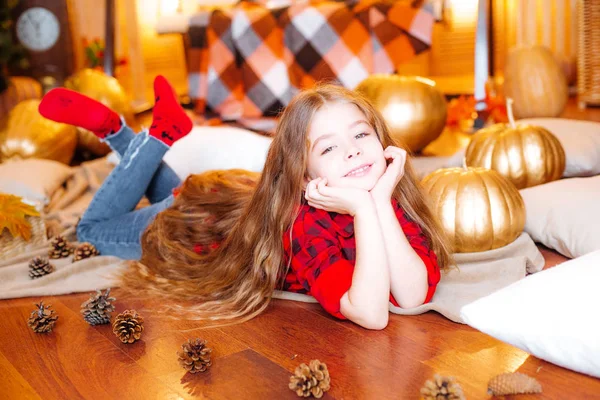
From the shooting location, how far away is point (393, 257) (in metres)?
1.25

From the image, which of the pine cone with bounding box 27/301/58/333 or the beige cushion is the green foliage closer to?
the beige cushion

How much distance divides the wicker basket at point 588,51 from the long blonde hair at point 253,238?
2.37 meters

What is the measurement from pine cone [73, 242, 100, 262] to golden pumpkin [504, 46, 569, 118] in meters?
1.82

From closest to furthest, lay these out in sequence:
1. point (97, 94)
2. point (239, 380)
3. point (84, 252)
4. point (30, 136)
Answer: point (239, 380) → point (84, 252) → point (30, 136) → point (97, 94)

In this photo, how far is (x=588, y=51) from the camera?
11.3 ft

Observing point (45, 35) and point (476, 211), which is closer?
point (476, 211)

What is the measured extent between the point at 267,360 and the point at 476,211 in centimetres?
67

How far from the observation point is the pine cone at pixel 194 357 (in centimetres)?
114

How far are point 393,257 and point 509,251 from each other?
47 centimetres

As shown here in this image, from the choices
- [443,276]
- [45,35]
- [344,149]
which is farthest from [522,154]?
[45,35]

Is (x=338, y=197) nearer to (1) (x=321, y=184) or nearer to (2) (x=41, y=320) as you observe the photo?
(1) (x=321, y=184)

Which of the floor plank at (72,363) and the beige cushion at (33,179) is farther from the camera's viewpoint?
the beige cushion at (33,179)

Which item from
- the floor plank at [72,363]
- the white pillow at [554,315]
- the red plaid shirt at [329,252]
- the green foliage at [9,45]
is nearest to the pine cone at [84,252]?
the floor plank at [72,363]

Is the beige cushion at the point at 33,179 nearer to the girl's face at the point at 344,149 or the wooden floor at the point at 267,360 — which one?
the wooden floor at the point at 267,360
